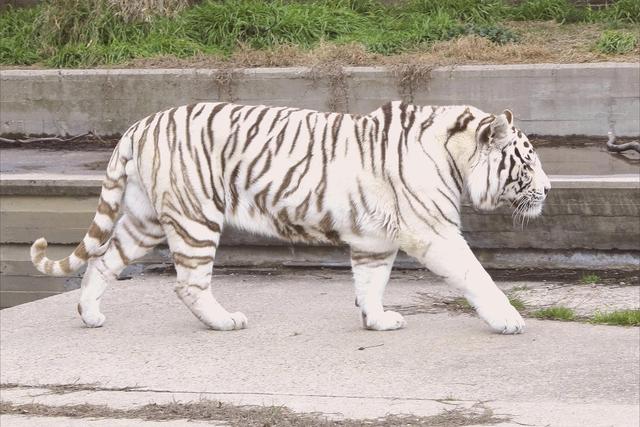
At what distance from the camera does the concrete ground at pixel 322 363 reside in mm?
5441

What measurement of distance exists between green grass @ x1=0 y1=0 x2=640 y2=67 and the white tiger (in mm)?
7348

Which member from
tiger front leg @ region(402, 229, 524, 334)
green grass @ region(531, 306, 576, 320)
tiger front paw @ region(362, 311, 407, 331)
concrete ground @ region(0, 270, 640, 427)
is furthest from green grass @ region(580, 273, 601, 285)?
tiger front paw @ region(362, 311, 407, 331)

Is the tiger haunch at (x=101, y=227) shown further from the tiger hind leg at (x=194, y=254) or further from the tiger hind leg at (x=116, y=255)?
the tiger hind leg at (x=194, y=254)

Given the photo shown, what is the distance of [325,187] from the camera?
6.91 metres

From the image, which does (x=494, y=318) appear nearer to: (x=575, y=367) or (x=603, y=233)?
(x=575, y=367)

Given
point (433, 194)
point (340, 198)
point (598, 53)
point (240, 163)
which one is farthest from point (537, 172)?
point (598, 53)

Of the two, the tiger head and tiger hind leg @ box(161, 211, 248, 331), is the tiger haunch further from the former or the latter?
the tiger head

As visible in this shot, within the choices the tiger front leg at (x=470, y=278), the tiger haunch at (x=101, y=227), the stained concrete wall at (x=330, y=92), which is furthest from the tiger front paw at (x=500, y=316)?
the stained concrete wall at (x=330, y=92)

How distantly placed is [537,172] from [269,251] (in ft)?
8.56

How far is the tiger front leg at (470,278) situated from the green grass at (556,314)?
485 mm

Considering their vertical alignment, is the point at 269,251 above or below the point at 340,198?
below

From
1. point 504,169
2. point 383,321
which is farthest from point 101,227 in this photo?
point 504,169

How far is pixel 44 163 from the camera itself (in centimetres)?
1271

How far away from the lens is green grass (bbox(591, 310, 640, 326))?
6867 mm
